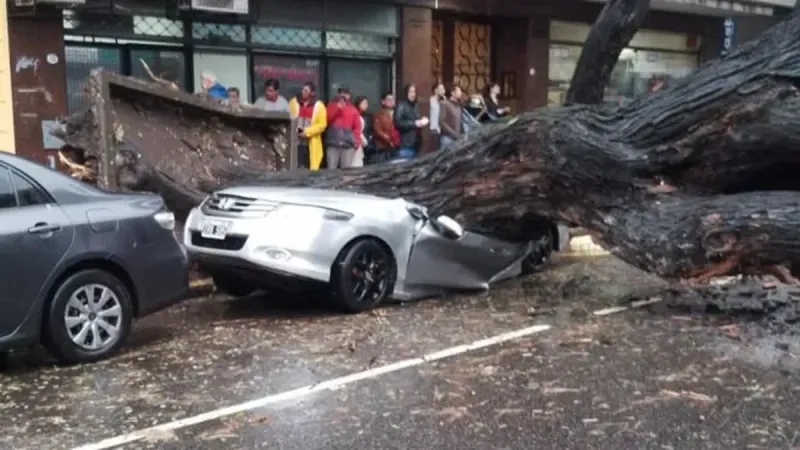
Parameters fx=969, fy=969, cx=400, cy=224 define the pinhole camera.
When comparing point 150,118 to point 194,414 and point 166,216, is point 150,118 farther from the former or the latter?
point 194,414

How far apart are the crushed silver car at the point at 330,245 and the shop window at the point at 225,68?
23.5 feet

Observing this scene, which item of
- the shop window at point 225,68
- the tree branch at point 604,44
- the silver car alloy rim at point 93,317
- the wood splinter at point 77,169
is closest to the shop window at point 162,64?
the shop window at point 225,68

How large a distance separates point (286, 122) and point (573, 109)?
11.8ft

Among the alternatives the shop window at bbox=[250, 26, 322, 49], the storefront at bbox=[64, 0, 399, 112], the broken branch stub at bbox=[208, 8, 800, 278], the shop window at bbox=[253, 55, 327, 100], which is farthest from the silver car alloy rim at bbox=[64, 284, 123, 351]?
the shop window at bbox=[250, 26, 322, 49]

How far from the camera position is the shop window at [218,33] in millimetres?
15414

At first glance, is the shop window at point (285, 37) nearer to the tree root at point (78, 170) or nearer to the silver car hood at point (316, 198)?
the tree root at point (78, 170)

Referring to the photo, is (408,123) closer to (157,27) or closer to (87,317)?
(157,27)

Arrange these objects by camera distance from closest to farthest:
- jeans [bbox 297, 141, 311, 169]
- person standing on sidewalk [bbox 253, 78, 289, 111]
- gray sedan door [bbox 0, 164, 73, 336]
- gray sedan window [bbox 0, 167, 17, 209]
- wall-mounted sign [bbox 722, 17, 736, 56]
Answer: gray sedan door [bbox 0, 164, 73, 336], gray sedan window [bbox 0, 167, 17, 209], person standing on sidewalk [bbox 253, 78, 289, 111], jeans [bbox 297, 141, 311, 169], wall-mounted sign [bbox 722, 17, 736, 56]

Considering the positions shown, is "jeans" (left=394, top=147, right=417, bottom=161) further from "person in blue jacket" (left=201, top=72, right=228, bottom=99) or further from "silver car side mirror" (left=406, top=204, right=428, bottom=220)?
"silver car side mirror" (left=406, top=204, right=428, bottom=220)

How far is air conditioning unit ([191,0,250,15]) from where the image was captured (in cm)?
1454

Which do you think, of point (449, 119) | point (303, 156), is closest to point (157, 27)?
point (303, 156)

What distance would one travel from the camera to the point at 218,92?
13.9 metres

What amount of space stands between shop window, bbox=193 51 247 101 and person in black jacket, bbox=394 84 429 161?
8.23 ft

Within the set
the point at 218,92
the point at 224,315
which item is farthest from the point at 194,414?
the point at 218,92
